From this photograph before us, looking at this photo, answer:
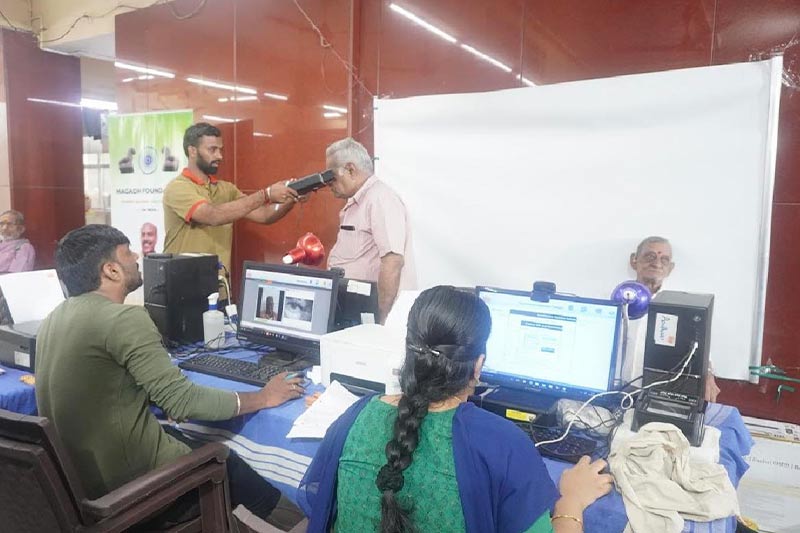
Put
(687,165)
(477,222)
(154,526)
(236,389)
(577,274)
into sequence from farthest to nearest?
1. (477,222)
2. (577,274)
3. (687,165)
4. (236,389)
5. (154,526)

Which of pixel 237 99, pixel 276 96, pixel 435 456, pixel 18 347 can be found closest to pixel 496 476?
pixel 435 456

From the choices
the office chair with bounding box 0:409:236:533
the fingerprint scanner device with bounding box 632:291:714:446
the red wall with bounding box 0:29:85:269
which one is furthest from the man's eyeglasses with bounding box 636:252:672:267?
the red wall with bounding box 0:29:85:269

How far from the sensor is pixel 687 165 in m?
2.73

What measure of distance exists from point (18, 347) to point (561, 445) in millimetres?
2043

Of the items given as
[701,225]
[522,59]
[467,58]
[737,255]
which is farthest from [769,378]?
[467,58]

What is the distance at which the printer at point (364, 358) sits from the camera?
1.80 meters

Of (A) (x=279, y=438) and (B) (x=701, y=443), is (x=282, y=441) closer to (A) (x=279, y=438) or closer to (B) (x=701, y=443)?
(A) (x=279, y=438)

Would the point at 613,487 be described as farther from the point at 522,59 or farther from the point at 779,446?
the point at 522,59

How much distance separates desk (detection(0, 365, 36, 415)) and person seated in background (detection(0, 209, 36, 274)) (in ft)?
11.1

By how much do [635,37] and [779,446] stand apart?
200cm

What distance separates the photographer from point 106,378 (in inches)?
64.9

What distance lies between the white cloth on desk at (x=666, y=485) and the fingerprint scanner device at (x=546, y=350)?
0.94 ft

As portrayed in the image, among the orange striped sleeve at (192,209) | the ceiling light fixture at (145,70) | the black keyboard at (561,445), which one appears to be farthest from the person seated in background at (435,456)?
the ceiling light fixture at (145,70)

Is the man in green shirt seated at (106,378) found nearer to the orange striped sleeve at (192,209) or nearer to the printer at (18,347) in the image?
the printer at (18,347)
